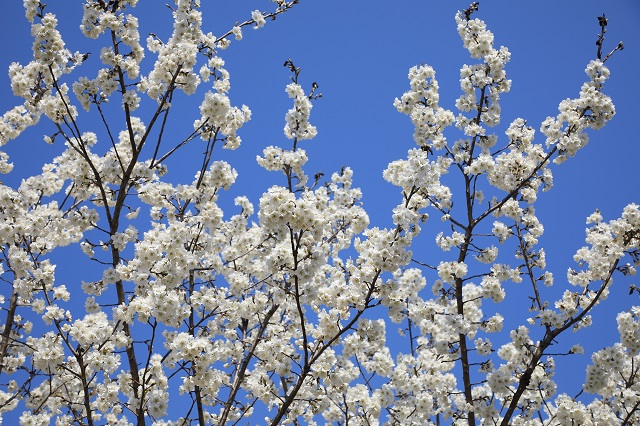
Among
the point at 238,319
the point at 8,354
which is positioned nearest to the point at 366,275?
the point at 238,319

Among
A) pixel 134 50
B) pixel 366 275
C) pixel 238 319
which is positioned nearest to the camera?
pixel 366 275

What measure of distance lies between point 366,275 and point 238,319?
270 cm

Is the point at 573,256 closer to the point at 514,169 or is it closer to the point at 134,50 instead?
the point at 514,169

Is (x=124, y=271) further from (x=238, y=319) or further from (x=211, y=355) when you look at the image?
(x=238, y=319)

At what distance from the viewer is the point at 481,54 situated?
9312 mm

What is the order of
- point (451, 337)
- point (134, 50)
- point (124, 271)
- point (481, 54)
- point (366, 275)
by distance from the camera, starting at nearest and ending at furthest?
point (366, 275)
point (124, 271)
point (134, 50)
point (481, 54)
point (451, 337)

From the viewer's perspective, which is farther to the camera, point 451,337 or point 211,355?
point 451,337

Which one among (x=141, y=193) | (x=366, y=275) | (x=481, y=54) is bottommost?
(x=366, y=275)

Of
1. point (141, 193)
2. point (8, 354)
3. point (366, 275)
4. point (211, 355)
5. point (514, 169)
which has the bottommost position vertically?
point (211, 355)

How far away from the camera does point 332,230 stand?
9.43 metres

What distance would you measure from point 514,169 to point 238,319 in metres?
4.91

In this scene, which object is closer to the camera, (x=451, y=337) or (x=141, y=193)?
(x=141, y=193)

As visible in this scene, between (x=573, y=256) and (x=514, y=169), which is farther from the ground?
(x=514, y=169)

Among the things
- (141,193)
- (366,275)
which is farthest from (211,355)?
(141,193)
